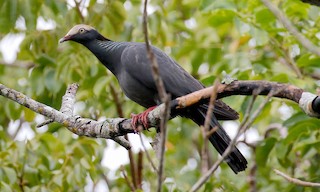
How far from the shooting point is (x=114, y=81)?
245 inches

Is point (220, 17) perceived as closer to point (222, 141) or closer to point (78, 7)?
point (78, 7)

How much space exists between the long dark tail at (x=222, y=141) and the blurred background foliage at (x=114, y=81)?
229 mm

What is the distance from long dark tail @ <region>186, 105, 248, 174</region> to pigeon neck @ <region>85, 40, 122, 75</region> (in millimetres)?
754

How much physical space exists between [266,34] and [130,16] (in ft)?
4.45

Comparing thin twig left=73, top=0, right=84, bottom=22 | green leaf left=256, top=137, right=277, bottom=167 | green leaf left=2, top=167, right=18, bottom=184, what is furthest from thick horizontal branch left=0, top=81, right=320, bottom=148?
green leaf left=256, top=137, right=277, bottom=167

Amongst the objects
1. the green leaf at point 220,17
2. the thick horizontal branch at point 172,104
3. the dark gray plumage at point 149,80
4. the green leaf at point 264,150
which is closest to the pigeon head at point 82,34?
the dark gray plumage at point 149,80

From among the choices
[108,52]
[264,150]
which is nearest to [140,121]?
[108,52]

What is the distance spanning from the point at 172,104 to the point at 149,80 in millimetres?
936

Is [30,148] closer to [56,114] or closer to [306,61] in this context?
[56,114]

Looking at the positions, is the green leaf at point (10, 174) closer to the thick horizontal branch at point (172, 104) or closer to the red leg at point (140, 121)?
the thick horizontal branch at point (172, 104)

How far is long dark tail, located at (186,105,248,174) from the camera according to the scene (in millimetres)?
4352

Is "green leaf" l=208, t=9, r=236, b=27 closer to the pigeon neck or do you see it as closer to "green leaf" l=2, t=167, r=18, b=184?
the pigeon neck

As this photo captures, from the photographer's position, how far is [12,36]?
682 cm

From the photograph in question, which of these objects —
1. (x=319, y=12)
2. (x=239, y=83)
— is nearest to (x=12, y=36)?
(x=319, y=12)
